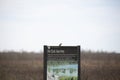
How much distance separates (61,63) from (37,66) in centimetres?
43

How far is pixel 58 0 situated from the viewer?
423cm

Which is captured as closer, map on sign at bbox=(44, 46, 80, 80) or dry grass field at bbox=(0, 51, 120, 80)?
map on sign at bbox=(44, 46, 80, 80)

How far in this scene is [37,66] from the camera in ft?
13.6

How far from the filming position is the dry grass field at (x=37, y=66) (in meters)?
4.06

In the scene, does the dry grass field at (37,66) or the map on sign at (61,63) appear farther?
the dry grass field at (37,66)

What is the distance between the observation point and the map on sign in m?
3.93

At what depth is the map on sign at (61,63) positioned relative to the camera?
3.93 meters

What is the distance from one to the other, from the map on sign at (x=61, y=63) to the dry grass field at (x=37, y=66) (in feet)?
0.77

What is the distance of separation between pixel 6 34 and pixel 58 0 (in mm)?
1012

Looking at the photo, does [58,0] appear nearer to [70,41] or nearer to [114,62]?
[70,41]

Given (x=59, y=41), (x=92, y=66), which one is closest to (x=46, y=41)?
(x=59, y=41)

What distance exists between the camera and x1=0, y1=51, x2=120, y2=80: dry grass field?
4.06 metres

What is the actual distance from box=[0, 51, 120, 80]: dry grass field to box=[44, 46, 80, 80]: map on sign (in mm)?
235

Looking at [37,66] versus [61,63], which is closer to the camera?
[61,63]
